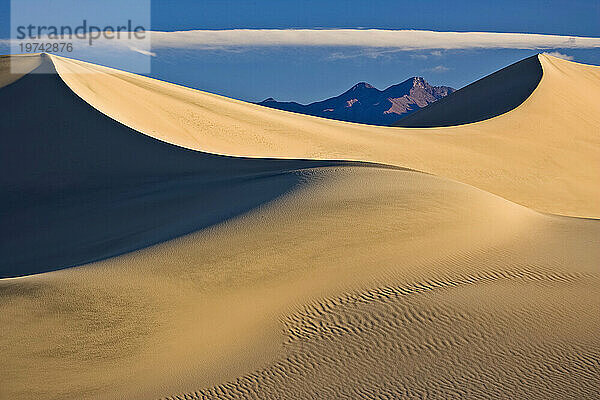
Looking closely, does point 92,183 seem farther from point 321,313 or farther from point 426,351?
point 426,351

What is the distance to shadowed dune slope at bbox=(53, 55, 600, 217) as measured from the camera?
21922 mm

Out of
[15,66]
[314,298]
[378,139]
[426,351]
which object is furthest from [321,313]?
[15,66]

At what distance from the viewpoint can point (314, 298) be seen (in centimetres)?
861

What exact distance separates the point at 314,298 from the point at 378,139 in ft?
57.2

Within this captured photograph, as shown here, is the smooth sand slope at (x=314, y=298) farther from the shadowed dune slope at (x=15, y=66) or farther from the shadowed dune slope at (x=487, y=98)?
the shadowed dune slope at (x=487, y=98)

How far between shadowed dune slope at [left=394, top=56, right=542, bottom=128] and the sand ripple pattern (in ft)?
89.1

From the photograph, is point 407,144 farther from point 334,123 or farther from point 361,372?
point 361,372

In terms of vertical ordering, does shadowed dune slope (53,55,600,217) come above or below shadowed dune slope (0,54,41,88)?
below

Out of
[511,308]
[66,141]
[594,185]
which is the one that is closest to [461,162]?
[594,185]

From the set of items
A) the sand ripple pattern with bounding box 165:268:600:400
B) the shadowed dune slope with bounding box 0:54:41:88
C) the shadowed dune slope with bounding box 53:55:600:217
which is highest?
the shadowed dune slope with bounding box 0:54:41:88

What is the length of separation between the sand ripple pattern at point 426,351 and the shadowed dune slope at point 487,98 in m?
27.2

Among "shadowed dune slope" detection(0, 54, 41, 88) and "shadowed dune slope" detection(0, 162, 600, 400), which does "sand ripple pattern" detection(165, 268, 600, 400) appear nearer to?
"shadowed dune slope" detection(0, 162, 600, 400)

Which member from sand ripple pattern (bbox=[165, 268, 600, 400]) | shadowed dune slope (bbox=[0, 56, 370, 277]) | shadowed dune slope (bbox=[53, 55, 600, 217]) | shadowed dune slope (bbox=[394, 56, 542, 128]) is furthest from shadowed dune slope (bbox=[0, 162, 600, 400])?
shadowed dune slope (bbox=[394, 56, 542, 128])

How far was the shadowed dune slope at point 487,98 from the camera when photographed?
36844mm
